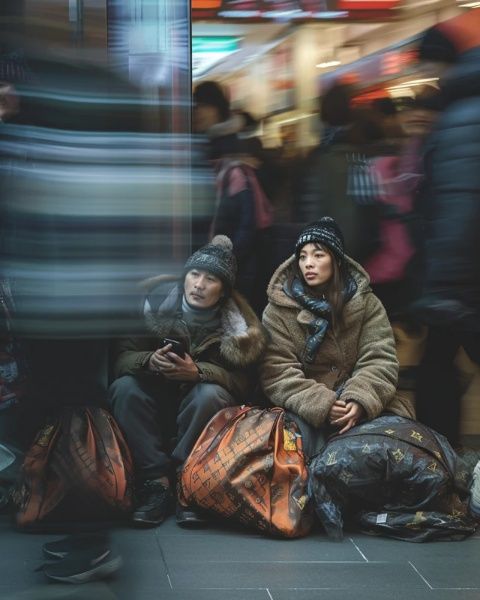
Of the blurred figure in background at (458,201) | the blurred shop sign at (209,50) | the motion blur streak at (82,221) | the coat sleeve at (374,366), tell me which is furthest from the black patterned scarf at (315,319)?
the motion blur streak at (82,221)

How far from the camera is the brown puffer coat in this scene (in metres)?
4.66

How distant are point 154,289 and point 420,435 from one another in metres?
1.89

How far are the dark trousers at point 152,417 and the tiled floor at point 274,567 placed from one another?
260 millimetres

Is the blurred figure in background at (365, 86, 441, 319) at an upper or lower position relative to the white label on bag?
upper

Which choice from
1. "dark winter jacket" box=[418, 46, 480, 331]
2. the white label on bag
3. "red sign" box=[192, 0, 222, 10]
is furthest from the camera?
"red sign" box=[192, 0, 222, 10]

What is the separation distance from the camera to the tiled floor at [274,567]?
371cm

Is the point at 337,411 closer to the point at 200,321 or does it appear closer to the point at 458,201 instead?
the point at 200,321

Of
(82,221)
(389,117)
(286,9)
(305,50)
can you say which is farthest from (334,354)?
(82,221)

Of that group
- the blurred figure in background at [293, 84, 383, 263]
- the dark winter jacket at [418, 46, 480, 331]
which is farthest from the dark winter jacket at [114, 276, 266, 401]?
the dark winter jacket at [418, 46, 480, 331]

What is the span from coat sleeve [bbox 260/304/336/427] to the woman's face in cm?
17

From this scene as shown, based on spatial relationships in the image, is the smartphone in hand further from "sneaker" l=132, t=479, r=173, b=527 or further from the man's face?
"sneaker" l=132, t=479, r=173, b=527

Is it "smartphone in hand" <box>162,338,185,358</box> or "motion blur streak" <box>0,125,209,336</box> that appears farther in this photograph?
"smartphone in hand" <box>162,338,185,358</box>

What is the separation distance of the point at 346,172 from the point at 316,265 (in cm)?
63

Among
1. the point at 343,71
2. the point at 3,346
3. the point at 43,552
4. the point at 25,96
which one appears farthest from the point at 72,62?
the point at 343,71
